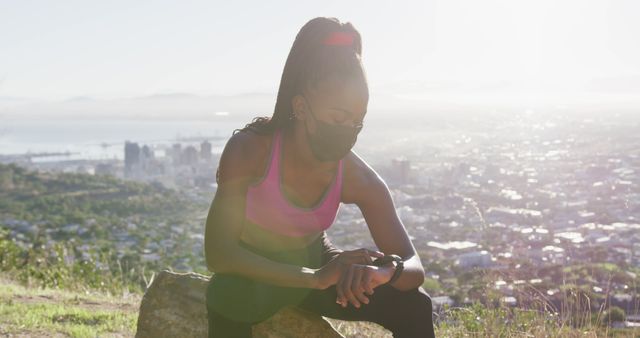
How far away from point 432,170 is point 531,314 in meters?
36.7

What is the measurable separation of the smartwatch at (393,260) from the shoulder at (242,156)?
542mm

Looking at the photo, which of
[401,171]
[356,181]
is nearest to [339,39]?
[356,181]

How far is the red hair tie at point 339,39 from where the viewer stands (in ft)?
7.55

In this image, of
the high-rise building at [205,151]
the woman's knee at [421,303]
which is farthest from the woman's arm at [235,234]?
the high-rise building at [205,151]

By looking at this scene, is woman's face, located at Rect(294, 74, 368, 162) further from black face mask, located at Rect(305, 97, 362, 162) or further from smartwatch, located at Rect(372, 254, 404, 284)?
smartwatch, located at Rect(372, 254, 404, 284)

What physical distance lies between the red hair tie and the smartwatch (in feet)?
2.58

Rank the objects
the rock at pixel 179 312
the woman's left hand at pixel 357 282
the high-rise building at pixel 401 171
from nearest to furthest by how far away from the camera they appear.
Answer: the woman's left hand at pixel 357 282 < the rock at pixel 179 312 < the high-rise building at pixel 401 171

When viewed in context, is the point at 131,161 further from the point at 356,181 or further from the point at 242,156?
the point at 242,156

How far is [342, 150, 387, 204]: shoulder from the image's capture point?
2.46 m

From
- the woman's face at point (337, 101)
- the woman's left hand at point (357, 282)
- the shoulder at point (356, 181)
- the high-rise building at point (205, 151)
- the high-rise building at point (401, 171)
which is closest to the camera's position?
the woman's left hand at point (357, 282)

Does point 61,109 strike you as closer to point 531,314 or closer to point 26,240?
point 26,240

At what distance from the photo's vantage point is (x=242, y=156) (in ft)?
7.34

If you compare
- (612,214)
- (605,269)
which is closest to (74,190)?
(612,214)

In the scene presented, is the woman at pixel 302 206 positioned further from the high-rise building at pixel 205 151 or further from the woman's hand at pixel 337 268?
the high-rise building at pixel 205 151
